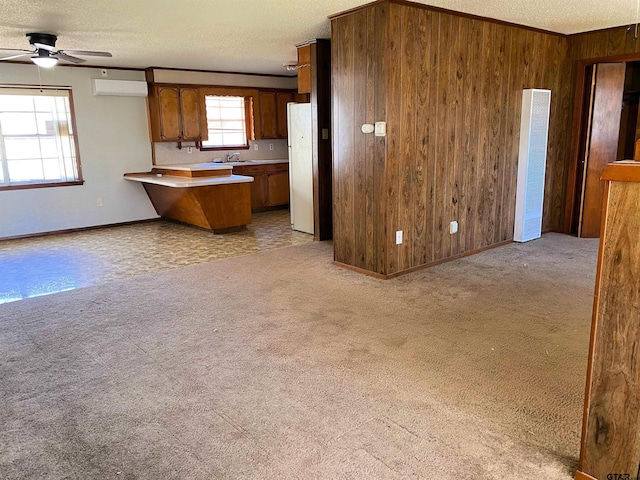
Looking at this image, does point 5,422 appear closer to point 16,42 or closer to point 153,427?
point 153,427

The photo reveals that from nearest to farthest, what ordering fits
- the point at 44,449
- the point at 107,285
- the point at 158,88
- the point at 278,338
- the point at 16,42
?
the point at 44,449, the point at 278,338, the point at 107,285, the point at 16,42, the point at 158,88

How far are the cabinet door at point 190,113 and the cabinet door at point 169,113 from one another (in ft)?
0.26

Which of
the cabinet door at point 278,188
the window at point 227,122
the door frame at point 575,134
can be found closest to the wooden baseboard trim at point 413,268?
the door frame at point 575,134

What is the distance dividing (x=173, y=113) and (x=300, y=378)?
19.6 ft

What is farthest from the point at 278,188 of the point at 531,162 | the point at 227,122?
the point at 531,162

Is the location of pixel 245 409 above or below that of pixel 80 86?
below

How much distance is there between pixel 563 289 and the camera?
3957mm

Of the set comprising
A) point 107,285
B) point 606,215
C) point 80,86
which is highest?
point 80,86

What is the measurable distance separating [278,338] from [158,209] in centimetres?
522

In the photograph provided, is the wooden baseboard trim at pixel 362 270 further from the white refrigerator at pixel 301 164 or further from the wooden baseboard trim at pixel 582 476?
the wooden baseboard trim at pixel 582 476

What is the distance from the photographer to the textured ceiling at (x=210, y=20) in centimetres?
389

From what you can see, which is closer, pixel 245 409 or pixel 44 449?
pixel 44 449

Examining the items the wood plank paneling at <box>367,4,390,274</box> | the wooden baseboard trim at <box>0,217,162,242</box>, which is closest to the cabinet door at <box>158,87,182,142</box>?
the wooden baseboard trim at <box>0,217,162,242</box>

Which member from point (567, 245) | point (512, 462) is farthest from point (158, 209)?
point (512, 462)
